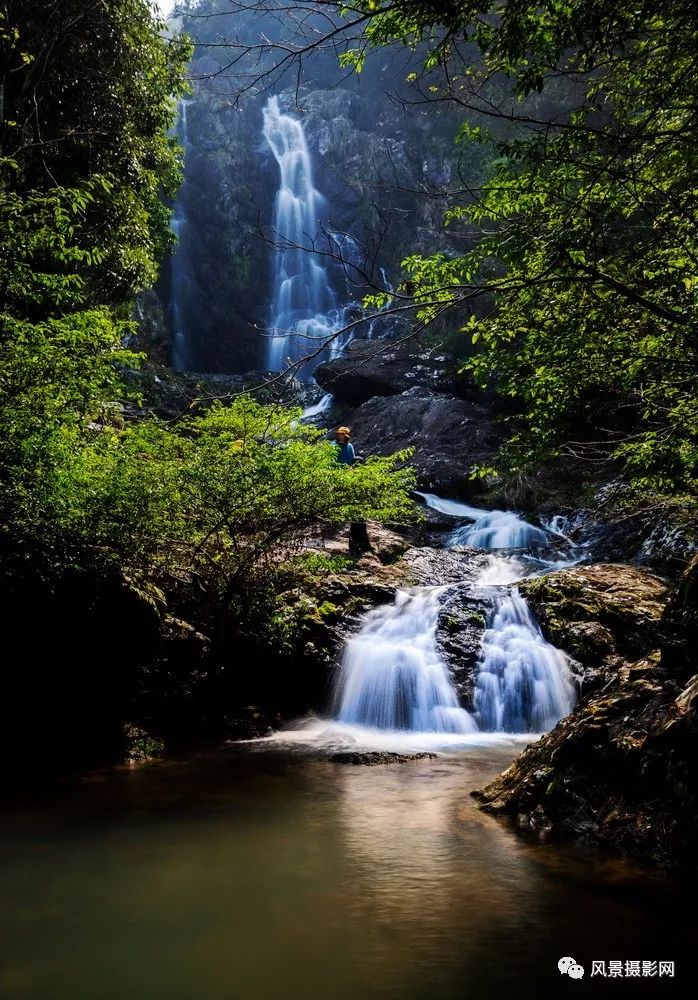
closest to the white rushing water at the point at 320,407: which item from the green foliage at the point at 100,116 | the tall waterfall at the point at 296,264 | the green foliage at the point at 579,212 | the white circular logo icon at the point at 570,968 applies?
the tall waterfall at the point at 296,264

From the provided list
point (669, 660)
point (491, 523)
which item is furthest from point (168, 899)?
point (491, 523)

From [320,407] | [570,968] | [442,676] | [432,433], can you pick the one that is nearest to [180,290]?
[320,407]

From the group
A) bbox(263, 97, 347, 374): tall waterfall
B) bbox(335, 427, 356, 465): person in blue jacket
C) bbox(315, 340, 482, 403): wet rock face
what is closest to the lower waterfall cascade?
bbox(335, 427, 356, 465): person in blue jacket

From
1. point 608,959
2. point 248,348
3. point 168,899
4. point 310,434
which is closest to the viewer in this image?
point 608,959

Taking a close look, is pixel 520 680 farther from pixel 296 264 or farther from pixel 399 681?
pixel 296 264

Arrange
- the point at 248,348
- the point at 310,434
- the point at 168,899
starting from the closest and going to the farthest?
1. the point at 168,899
2. the point at 310,434
3. the point at 248,348

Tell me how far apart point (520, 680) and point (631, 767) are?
501 centimetres

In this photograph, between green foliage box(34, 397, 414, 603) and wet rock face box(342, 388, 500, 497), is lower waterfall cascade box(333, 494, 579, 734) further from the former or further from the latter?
wet rock face box(342, 388, 500, 497)

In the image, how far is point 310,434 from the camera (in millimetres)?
8789

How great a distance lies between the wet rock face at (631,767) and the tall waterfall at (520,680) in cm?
356

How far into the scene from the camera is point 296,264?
115ft

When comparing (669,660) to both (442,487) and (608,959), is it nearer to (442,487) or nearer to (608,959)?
(608,959)

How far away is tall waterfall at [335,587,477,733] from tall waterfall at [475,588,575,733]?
0.41 meters

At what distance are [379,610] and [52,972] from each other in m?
8.10
